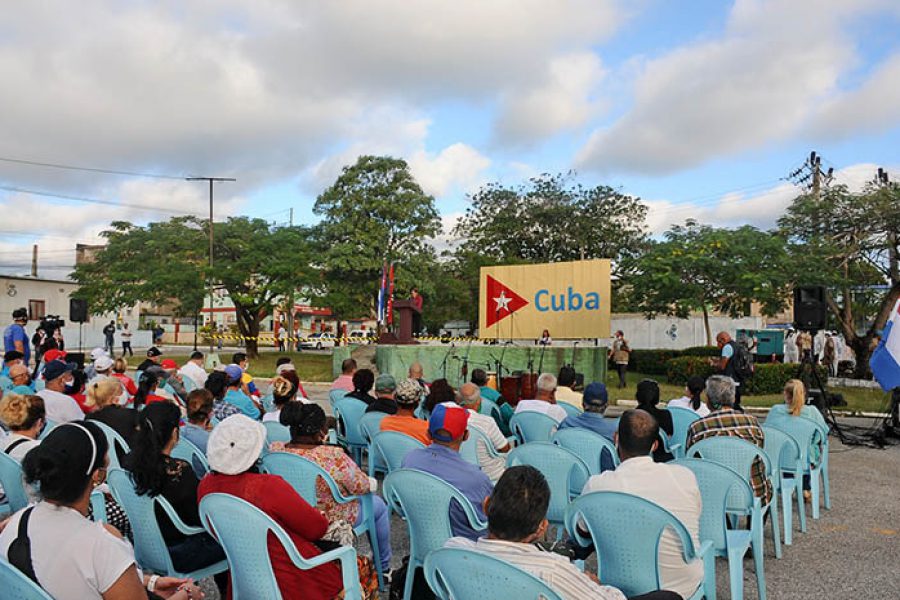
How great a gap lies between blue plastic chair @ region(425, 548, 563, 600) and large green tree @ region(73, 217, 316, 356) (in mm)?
24658

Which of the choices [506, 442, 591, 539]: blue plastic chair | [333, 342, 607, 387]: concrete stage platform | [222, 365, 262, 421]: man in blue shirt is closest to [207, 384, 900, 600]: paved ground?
[506, 442, 591, 539]: blue plastic chair

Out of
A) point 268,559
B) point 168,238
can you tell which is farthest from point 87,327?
point 268,559

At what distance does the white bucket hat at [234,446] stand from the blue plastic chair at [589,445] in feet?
8.20

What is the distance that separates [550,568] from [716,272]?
55.1ft

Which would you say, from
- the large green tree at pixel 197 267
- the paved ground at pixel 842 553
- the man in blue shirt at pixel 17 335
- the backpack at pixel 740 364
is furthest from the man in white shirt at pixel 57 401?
the large green tree at pixel 197 267

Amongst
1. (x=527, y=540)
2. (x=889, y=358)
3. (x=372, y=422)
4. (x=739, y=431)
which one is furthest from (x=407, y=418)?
(x=889, y=358)

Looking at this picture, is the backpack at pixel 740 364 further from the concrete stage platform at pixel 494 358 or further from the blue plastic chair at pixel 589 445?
the blue plastic chair at pixel 589 445

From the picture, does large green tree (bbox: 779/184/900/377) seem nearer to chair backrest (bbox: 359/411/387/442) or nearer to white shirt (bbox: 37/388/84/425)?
chair backrest (bbox: 359/411/387/442)

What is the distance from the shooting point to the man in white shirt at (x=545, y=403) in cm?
598

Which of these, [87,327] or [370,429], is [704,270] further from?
[87,327]

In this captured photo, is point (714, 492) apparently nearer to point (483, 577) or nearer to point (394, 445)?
point (394, 445)

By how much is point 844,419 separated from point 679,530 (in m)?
11.2

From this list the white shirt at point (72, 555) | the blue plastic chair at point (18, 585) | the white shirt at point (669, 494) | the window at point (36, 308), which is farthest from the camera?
the window at point (36, 308)

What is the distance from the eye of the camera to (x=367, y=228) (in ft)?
94.4
